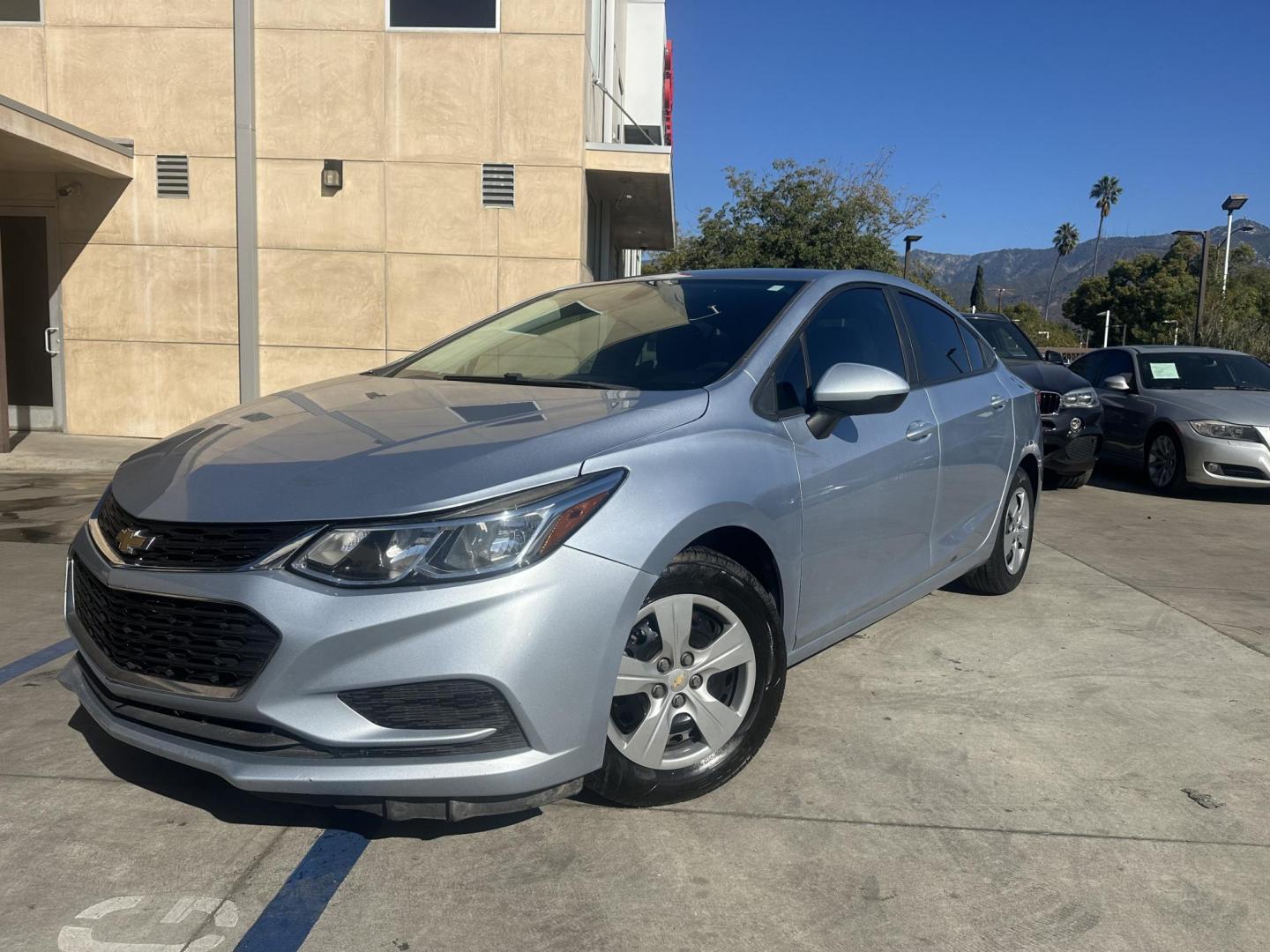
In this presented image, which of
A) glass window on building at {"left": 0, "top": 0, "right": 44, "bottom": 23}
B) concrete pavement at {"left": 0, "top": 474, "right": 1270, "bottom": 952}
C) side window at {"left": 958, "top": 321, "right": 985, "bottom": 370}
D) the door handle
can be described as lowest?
concrete pavement at {"left": 0, "top": 474, "right": 1270, "bottom": 952}

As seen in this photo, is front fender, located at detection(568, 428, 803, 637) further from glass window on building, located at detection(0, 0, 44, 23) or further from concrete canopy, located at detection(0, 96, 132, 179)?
glass window on building, located at detection(0, 0, 44, 23)

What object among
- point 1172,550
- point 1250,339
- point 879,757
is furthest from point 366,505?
point 1250,339

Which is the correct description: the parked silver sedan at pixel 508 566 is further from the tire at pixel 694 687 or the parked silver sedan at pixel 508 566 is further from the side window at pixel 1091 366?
the side window at pixel 1091 366

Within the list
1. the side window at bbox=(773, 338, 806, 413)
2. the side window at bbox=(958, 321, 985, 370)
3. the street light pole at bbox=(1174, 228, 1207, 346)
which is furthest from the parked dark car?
the street light pole at bbox=(1174, 228, 1207, 346)

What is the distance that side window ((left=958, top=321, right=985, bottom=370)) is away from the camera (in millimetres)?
5066

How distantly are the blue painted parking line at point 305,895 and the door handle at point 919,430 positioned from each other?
2429 millimetres

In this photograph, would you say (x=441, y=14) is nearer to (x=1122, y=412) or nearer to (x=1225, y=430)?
(x=1122, y=412)

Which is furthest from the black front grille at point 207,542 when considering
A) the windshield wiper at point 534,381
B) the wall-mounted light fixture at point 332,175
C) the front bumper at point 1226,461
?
the wall-mounted light fixture at point 332,175

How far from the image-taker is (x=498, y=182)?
38.0 feet

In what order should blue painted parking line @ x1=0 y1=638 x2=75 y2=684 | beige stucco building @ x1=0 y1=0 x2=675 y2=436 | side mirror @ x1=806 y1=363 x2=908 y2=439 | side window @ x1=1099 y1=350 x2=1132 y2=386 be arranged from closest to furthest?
side mirror @ x1=806 y1=363 x2=908 y2=439
blue painted parking line @ x1=0 y1=638 x2=75 y2=684
side window @ x1=1099 y1=350 x2=1132 y2=386
beige stucco building @ x1=0 y1=0 x2=675 y2=436

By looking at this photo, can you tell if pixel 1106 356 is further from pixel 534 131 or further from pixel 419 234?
pixel 419 234

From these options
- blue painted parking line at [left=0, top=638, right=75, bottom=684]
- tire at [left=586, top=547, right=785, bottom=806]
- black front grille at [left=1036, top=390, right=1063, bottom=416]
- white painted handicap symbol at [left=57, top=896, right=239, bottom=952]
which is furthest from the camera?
black front grille at [left=1036, top=390, right=1063, bottom=416]

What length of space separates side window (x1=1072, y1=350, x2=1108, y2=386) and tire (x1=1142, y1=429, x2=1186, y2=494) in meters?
1.40

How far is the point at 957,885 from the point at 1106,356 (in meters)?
10.2
